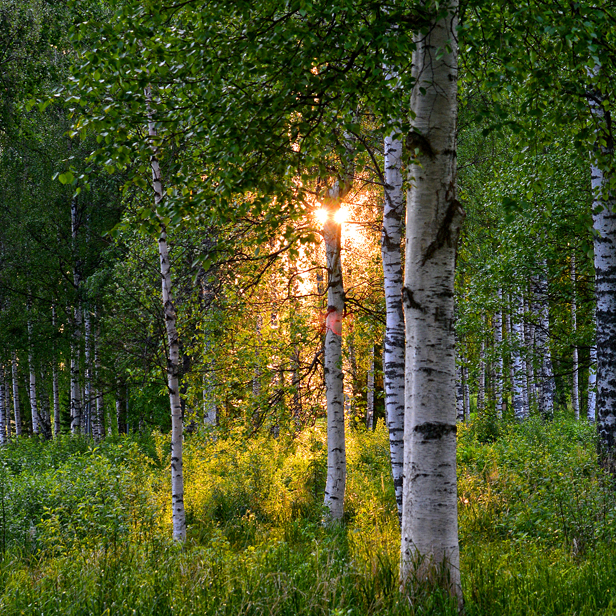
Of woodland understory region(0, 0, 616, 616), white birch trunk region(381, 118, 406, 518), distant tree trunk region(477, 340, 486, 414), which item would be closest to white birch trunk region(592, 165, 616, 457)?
woodland understory region(0, 0, 616, 616)

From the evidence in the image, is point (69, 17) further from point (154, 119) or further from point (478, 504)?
point (478, 504)

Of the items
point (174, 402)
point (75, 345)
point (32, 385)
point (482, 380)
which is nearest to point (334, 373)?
point (174, 402)

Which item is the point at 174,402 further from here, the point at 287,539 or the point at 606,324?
the point at 606,324

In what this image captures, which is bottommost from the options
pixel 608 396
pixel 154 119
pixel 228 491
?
pixel 228 491

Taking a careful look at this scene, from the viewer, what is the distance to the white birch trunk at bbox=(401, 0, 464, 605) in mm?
3707

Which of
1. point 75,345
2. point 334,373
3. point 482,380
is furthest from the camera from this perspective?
point 482,380

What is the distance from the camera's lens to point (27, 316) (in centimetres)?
1875

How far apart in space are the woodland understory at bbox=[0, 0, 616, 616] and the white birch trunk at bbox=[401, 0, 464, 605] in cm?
2

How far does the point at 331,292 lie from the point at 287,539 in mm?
3511

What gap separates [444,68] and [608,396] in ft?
17.0

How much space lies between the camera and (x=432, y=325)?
3834mm

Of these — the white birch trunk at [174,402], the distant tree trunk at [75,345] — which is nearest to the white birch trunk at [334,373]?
the white birch trunk at [174,402]

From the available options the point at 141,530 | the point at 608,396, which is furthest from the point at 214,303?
the point at 608,396

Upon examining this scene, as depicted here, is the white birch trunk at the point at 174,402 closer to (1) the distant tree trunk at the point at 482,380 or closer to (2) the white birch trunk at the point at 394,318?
(2) the white birch trunk at the point at 394,318
